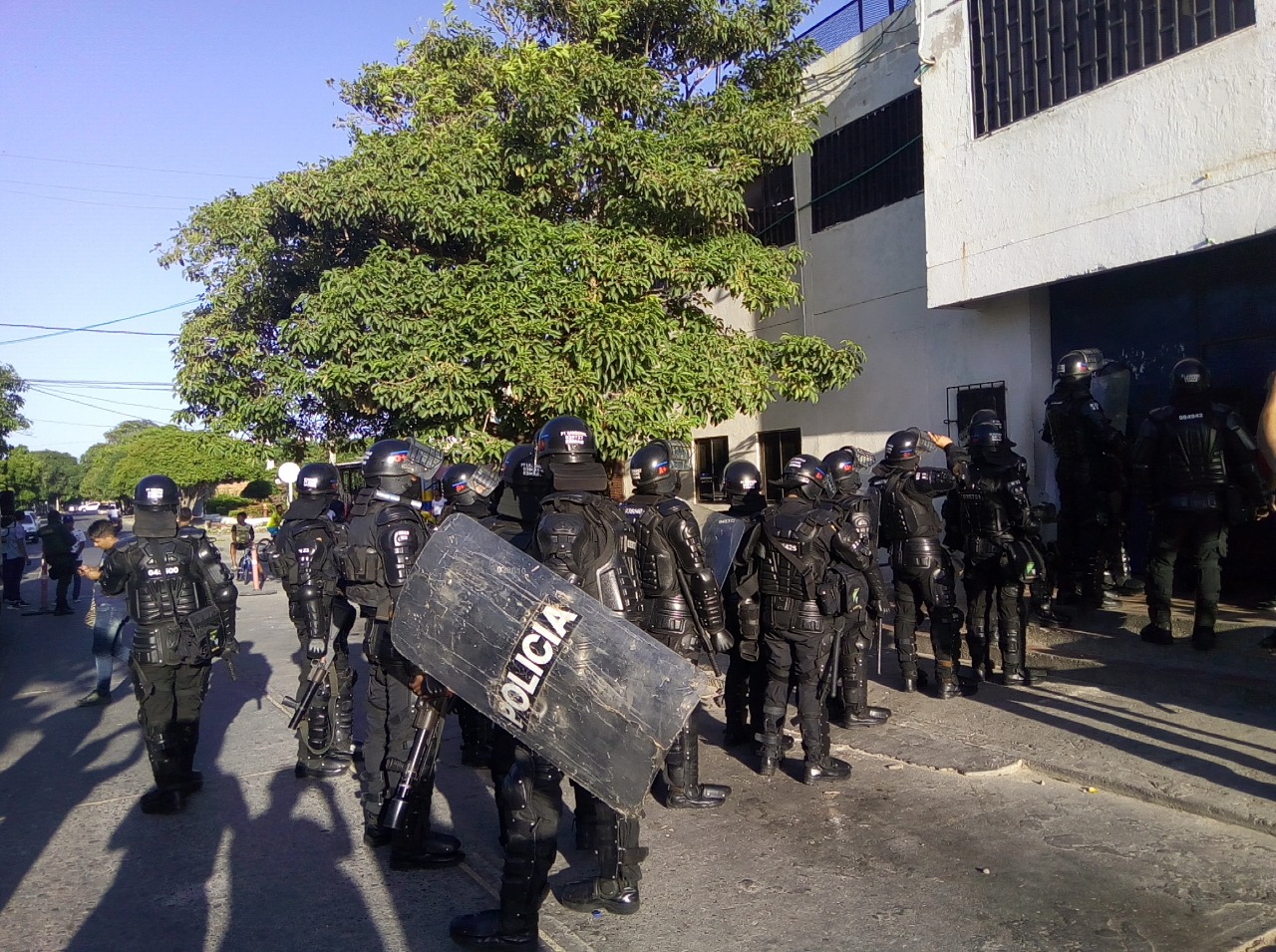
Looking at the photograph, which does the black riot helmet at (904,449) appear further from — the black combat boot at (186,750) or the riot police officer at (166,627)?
the black combat boot at (186,750)

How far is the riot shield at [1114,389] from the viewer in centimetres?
816

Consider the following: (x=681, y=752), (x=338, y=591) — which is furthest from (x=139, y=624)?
(x=681, y=752)

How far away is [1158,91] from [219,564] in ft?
24.8

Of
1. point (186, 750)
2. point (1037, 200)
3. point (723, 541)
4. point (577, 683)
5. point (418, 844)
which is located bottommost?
point (418, 844)

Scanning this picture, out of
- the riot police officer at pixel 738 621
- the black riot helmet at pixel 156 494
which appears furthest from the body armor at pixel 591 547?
the black riot helmet at pixel 156 494

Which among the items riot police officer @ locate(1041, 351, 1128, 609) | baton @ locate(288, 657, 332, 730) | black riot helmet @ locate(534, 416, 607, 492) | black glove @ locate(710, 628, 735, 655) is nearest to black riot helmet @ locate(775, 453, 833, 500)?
black glove @ locate(710, 628, 735, 655)

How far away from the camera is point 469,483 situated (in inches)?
185

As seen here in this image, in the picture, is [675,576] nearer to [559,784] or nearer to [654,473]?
[654,473]

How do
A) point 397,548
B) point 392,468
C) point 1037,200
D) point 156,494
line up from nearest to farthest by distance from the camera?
point 397,548 → point 392,468 → point 156,494 → point 1037,200

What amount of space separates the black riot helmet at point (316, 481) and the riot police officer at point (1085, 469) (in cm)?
579

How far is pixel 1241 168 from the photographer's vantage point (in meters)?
6.56

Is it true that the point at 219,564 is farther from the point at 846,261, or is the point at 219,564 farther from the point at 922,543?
the point at 846,261

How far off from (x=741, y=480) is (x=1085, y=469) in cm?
A: 328

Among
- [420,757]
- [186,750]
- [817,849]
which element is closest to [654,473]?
[420,757]
